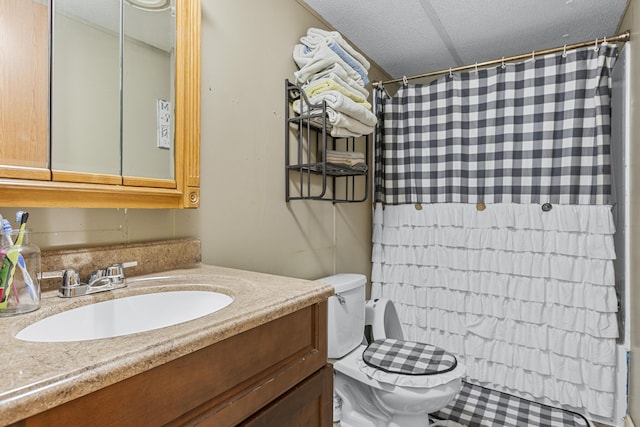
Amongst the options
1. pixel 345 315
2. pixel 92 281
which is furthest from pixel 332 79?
pixel 92 281

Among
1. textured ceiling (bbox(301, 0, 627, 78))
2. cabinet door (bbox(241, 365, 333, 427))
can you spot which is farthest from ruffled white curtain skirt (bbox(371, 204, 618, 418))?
cabinet door (bbox(241, 365, 333, 427))

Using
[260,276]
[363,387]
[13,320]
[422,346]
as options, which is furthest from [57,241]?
[422,346]

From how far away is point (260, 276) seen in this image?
1.02 m

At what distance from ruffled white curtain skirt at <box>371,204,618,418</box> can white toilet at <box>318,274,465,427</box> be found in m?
0.53

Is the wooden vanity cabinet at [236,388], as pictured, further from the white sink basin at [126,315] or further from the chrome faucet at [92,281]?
the chrome faucet at [92,281]

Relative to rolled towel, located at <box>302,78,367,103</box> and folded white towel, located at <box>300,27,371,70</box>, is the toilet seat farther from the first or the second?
folded white towel, located at <box>300,27,371,70</box>

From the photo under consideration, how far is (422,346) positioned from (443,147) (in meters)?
1.21

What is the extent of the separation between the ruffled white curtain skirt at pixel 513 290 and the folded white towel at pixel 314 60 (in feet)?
3.46

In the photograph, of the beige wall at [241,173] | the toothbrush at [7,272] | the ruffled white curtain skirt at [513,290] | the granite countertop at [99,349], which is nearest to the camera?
the granite countertop at [99,349]

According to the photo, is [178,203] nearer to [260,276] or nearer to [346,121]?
[260,276]

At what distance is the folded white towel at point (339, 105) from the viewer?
155cm

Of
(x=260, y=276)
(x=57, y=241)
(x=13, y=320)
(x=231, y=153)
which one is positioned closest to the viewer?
(x=13, y=320)

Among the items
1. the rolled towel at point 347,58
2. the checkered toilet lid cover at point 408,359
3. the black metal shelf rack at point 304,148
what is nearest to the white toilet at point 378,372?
the checkered toilet lid cover at point 408,359

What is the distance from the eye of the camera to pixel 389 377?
1.41 m
